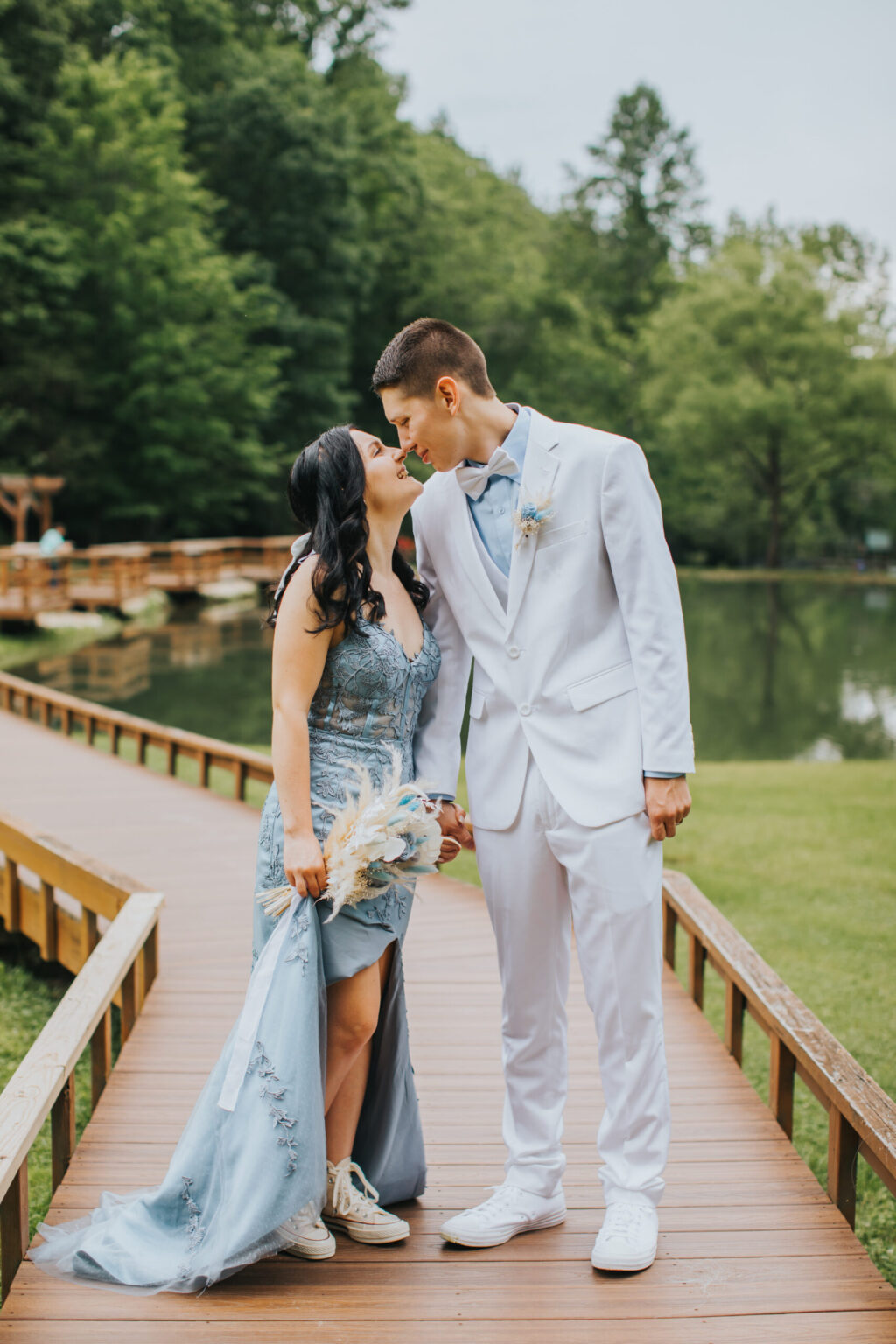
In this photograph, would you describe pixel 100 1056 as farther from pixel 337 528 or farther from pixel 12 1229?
pixel 337 528

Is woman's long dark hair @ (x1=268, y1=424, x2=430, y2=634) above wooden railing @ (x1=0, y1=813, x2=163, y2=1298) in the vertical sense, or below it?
above

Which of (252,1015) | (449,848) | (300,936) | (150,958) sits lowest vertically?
(150,958)

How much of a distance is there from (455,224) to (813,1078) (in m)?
40.4

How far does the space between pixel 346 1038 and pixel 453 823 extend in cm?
51

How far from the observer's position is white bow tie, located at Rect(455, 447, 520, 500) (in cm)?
246

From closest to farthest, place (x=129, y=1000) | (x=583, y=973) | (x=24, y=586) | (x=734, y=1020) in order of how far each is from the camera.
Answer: (x=583, y=973) → (x=734, y=1020) → (x=129, y=1000) → (x=24, y=586)

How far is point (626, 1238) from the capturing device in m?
2.36

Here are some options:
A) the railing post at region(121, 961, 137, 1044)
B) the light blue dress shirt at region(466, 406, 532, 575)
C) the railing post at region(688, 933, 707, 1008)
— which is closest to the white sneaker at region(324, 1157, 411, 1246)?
the light blue dress shirt at region(466, 406, 532, 575)

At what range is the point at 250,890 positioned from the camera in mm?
5547

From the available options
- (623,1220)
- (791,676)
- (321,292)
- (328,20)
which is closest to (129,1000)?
(623,1220)

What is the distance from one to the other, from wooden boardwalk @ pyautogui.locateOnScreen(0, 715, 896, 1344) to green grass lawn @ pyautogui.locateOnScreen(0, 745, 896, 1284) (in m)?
0.89

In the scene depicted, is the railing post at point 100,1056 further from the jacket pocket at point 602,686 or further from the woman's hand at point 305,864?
the jacket pocket at point 602,686

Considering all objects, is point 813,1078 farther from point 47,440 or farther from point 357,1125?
point 47,440

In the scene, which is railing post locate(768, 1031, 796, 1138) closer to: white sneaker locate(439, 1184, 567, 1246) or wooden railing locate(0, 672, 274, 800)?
white sneaker locate(439, 1184, 567, 1246)
